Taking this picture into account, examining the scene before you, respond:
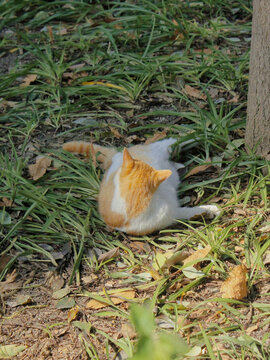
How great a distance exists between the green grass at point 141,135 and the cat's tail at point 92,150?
73 millimetres

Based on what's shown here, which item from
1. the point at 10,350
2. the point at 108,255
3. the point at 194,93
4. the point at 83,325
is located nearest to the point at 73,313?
the point at 83,325

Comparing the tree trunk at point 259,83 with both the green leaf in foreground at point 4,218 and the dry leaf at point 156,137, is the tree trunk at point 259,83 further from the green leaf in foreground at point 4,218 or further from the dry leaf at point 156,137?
the green leaf in foreground at point 4,218

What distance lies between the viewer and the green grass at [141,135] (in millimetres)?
2578

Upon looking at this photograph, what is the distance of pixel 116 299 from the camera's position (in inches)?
105

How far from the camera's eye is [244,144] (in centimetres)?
358

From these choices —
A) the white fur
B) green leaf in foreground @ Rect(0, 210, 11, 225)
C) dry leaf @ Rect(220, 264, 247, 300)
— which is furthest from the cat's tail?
dry leaf @ Rect(220, 264, 247, 300)

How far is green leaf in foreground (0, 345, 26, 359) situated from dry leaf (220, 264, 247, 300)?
1.03 m

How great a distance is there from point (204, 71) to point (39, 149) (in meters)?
1.52

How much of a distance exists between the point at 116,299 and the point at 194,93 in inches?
82.1

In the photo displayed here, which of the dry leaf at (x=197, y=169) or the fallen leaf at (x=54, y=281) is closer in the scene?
the fallen leaf at (x=54, y=281)

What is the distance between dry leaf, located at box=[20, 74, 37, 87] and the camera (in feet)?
14.7

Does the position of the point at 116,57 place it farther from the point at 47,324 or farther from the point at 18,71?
the point at 47,324

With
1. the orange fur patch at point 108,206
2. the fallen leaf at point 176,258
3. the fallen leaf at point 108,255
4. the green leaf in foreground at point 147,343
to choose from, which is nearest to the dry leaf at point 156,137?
the orange fur patch at point 108,206

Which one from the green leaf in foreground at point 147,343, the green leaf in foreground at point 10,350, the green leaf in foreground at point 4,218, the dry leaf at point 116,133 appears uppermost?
the green leaf in foreground at point 147,343
